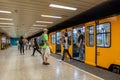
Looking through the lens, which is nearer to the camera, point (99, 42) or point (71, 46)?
point (99, 42)

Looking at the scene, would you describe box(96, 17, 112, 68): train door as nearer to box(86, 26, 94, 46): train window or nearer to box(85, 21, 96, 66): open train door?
box(85, 21, 96, 66): open train door

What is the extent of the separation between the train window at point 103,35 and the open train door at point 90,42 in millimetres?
354

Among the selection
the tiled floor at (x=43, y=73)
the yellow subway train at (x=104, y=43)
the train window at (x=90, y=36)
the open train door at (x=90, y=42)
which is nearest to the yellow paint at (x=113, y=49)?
the yellow subway train at (x=104, y=43)

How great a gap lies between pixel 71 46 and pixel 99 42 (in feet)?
11.0

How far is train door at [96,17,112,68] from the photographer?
6.12m

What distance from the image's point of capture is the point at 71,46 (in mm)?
10133

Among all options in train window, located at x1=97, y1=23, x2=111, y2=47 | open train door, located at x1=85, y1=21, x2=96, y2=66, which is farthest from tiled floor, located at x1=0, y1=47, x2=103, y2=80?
train window, located at x1=97, y1=23, x2=111, y2=47

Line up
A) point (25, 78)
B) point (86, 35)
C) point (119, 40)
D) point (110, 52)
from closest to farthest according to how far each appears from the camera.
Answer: point (25, 78)
point (119, 40)
point (110, 52)
point (86, 35)

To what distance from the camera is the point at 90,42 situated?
7738 millimetres

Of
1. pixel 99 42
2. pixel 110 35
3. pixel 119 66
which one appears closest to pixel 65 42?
pixel 99 42

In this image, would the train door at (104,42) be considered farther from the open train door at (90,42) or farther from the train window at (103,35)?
the open train door at (90,42)

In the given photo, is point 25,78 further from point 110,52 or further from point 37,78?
point 110,52

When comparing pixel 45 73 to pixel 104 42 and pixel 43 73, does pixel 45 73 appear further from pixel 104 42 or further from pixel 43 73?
pixel 104 42

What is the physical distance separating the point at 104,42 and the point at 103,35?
1.04 ft
